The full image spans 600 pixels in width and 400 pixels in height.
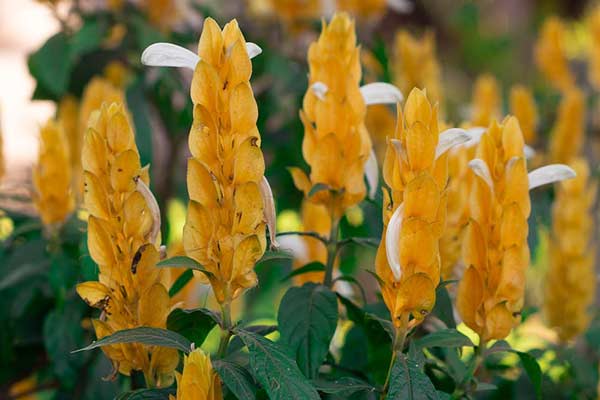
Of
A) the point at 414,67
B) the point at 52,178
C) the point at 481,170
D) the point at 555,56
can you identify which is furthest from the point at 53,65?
the point at 555,56

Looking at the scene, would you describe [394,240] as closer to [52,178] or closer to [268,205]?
[268,205]

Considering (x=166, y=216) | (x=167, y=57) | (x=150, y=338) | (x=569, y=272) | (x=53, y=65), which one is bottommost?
(x=569, y=272)

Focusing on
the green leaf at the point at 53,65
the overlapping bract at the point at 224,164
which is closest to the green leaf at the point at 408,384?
the overlapping bract at the point at 224,164

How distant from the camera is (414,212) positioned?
70 cm

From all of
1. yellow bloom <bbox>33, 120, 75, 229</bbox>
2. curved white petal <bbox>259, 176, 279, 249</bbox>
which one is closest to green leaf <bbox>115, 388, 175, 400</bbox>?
curved white petal <bbox>259, 176, 279, 249</bbox>

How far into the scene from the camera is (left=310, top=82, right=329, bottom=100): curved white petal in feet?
2.87

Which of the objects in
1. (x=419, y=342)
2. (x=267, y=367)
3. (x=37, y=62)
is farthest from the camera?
(x=37, y=62)

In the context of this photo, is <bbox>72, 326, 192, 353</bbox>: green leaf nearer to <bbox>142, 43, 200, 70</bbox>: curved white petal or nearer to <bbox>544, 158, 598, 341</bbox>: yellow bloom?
<bbox>142, 43, 200, 70</bbox>: curved white petal

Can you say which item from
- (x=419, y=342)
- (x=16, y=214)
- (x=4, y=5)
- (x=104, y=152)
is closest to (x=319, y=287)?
(x=419, y=342)

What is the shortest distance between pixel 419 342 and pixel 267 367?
173 millimetres

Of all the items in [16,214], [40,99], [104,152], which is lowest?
[16,214]

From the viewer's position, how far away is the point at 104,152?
0.74 metres

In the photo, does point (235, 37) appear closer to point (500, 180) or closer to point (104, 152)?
point (104, 152)

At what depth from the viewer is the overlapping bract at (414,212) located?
70cm
